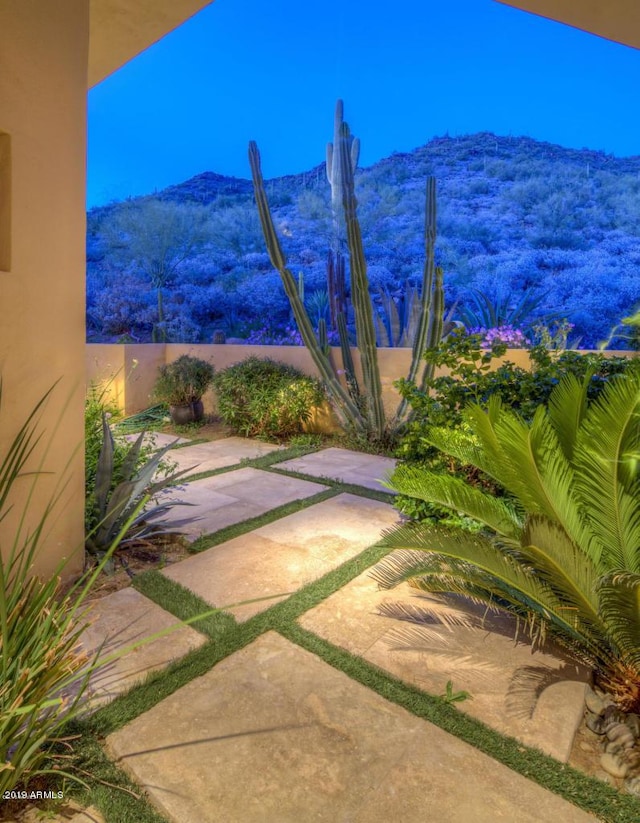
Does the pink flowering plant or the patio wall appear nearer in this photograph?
the pink flowering plant

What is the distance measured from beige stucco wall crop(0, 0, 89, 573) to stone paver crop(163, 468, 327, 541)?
0.90 m

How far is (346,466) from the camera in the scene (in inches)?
175

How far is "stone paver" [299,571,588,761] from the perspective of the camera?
142 cm

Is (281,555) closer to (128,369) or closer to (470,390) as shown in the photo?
(470,390)

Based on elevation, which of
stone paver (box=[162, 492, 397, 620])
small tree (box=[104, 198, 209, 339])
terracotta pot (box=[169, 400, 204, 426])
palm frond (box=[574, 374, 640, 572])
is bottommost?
stone paver (box=[162, 492, 397, 620])

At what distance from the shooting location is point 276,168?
6819 centimetres

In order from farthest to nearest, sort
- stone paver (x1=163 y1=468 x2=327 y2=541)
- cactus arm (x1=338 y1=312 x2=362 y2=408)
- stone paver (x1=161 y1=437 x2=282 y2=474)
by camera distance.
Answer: cactus arm (x1=338 y1=312 x2=362 y2=408)
stone paver (x1=161 y1=437 x2=282 y2=474)
stone paver (x1=163 y1=468 x2=327 y2=541)

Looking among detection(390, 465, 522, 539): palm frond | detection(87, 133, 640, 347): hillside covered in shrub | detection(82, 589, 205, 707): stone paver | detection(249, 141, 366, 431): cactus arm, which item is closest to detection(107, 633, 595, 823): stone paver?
detection(82, 589, 205, 707): stone paver

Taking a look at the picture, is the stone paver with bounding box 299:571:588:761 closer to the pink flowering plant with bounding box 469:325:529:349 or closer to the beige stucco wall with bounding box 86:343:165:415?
the pink flowering plant with bounding box 469:325:529:349

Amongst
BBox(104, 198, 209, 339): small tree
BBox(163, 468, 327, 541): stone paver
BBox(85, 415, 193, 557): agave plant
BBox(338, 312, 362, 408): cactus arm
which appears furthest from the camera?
BBox(104, 198, 209, 339): small tree

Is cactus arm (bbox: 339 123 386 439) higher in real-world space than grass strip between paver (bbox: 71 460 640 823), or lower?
higher

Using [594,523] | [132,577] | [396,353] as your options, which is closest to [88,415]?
[132,577]

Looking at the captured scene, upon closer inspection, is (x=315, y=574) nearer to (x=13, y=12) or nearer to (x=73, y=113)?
(x=73, y=113)

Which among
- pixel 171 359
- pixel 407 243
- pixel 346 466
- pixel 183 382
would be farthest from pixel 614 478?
pixel 407 243
